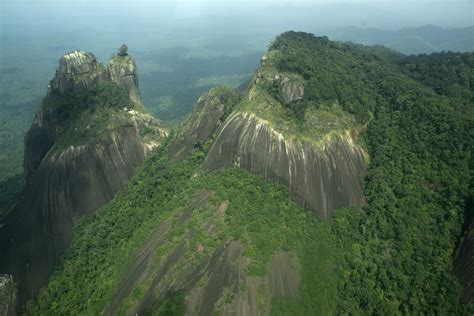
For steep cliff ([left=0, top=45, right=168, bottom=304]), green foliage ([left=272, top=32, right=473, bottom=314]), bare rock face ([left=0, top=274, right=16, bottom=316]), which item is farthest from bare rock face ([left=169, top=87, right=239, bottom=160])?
bare rock face ([left=0, top=274, right=16, bottom=316])

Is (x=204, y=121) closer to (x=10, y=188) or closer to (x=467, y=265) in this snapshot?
(x=467, y=265)

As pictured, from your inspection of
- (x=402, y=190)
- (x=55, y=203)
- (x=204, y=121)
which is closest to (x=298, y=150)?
(x=402, y=190)

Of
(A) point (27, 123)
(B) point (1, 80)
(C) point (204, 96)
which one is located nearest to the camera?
(C) point (204, 96)

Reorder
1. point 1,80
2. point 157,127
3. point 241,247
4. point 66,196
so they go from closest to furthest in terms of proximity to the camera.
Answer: point 241,247, point 66,196, point 157,127, point 1,80

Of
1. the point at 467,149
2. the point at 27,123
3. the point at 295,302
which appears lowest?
the point at 27,123

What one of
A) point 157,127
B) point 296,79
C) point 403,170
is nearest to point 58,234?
point 157,127

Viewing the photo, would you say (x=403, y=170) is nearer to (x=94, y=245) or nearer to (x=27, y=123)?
(x=94, y=245)

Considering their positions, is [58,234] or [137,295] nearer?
[137,295]

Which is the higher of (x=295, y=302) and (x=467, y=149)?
(x=467, y=149)
